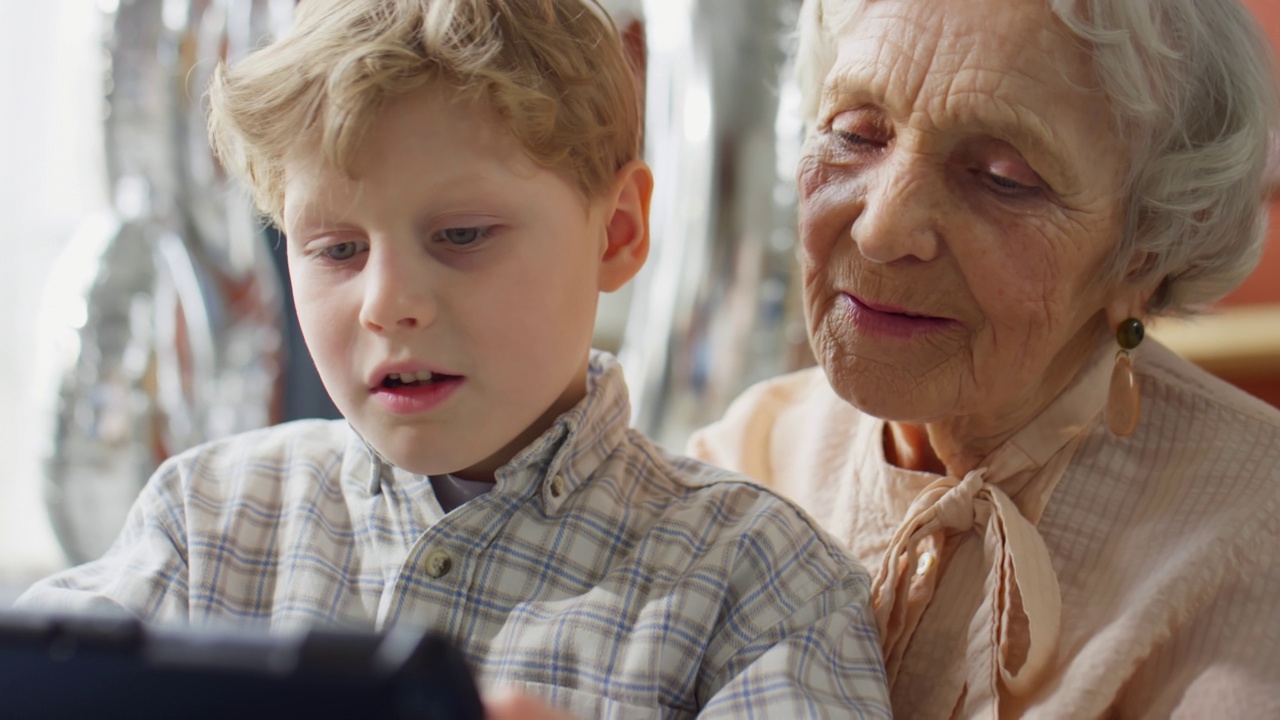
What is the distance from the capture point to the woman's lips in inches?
51.3

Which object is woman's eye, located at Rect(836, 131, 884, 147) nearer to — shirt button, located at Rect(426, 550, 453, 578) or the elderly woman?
the elderly woman

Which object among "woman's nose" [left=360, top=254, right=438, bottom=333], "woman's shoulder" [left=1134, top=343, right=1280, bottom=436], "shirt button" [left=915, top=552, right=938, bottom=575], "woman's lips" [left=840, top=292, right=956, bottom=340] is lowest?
"shirt button" [left=915, top=552, right=938, bottom=575]

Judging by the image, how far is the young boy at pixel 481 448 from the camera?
104cm

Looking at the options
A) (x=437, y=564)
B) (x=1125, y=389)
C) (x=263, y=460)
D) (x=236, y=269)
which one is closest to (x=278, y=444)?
(x=263, y=460)

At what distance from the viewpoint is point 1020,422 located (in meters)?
1.39

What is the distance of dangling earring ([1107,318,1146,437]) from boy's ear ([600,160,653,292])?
0.54 m

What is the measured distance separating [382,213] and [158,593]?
0.44 metres

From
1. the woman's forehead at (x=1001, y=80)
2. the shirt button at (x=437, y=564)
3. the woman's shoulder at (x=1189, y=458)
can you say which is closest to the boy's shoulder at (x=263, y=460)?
the shirt button at (x=437, y=564)

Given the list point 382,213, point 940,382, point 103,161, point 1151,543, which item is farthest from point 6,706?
point 103,161

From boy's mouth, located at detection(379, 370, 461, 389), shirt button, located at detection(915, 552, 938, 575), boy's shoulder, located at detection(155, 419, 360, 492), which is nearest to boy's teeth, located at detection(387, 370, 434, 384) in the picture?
boy's mouth, located at detection(379, 370, 461, 389)

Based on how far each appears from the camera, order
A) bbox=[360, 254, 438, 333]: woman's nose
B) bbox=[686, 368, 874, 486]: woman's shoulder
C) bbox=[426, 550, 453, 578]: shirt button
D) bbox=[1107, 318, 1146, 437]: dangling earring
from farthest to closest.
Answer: bbox=[686, 368, 874, 486]: woman's shoulder < bbox=[1107, 318, 1146, 437]: dangling earring < bbox=[426, 550, 453, 578]: shirt button < bbox=[360, 254, 438, 333]: woman's nose

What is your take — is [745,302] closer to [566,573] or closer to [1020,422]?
[1020,422]

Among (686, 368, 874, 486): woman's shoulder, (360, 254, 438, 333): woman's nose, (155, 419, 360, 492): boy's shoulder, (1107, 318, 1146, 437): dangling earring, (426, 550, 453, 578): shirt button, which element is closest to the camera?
(360, 254, 438, 333): woman's nose

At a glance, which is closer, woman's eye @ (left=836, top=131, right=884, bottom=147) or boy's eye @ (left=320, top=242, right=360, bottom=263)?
boy's eye @ (left=320, top=242, right=360, bottom=263)
